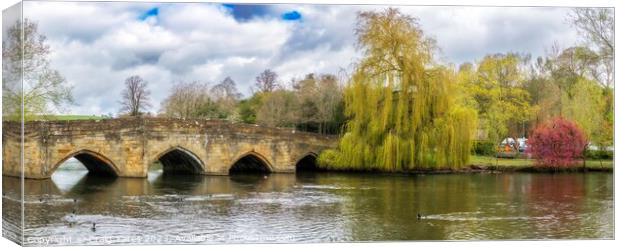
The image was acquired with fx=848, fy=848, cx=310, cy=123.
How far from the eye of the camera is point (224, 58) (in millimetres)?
14047

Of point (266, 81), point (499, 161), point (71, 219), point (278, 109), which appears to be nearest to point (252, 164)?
point (278, 109)

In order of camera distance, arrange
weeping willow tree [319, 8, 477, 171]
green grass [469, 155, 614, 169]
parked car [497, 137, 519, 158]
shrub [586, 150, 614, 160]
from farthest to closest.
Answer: weeping willow tree [319, 8, 477, 171] < parked car [497, 137, 519, 158] < green grass [469, 155, 614, 169] < shrub [586, 150, 614, 160]

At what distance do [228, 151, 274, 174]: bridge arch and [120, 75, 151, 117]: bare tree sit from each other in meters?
6.71

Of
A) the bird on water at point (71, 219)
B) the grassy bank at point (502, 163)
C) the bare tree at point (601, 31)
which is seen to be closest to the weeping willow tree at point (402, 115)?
the grassy bank at point (502, 163)

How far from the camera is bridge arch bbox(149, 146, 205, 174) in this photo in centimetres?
2392

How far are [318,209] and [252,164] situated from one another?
10.6 m

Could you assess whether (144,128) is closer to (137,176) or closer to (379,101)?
(137,176)

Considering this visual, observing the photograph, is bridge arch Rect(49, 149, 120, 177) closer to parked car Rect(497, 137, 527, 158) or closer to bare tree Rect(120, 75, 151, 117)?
bare tree Rect(120, 75, 151, 117)

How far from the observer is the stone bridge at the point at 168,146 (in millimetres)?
20234

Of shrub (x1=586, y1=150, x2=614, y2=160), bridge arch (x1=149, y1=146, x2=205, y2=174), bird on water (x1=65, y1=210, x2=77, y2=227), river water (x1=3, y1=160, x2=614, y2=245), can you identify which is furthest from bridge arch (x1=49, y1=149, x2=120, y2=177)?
shrub (x1=586, y1=150, x2=614, y2=160)

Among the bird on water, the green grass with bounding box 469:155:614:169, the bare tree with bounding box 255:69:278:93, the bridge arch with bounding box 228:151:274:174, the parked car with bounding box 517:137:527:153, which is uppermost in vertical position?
the bare tree with bounding box 255:69:278:93

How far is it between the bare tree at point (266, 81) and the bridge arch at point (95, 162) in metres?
5.94

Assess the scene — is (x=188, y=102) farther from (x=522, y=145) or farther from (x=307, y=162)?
(x=522, y=145)

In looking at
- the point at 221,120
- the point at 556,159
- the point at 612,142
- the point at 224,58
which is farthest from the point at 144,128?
the point at 612,142
